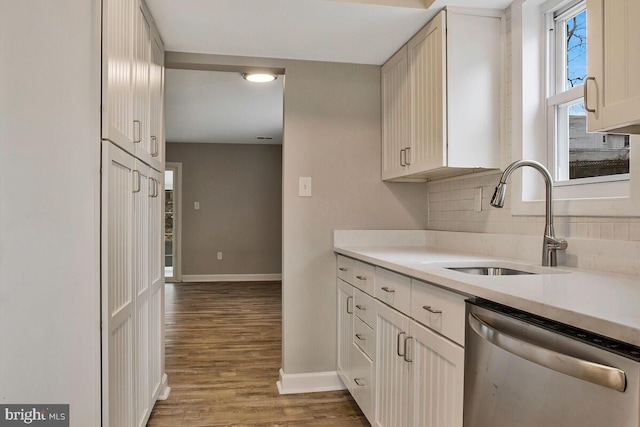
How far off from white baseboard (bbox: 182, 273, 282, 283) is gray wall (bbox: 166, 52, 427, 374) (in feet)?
15.9

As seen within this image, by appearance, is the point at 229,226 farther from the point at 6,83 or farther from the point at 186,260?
the point at 6,83

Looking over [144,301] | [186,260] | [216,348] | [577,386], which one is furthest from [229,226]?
[577,386]

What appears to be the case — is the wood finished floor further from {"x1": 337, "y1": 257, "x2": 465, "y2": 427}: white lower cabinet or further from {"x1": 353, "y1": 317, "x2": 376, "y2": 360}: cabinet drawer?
{"x1": 353, "y1": 317, "x2": 376, "y2": 360}: cabinet drawer

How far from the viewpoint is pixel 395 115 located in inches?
107

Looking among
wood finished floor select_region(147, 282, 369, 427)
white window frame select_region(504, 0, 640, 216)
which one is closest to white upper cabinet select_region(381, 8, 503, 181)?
white window frame select_region(504, 0, 640, 216)

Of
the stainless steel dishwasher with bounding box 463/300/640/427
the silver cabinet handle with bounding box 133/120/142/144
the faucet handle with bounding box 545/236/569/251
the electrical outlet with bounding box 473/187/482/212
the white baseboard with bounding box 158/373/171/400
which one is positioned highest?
the silver cabinet handle with bounding box 133/120/142/144

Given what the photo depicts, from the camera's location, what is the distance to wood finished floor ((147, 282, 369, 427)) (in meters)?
Answer: 2.43

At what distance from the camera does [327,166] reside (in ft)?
9.45

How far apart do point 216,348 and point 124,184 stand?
2.32m

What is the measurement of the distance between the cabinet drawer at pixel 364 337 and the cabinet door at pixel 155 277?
3.47 feet

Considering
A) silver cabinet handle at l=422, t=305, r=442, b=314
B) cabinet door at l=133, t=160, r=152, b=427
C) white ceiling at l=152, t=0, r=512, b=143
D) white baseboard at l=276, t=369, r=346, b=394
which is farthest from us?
white baseboard at l=276, t=369, r=346, b=394

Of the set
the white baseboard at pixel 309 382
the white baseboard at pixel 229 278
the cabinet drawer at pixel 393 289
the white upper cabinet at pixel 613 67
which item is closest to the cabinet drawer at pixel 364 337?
the cabinet drawer at pixel 393 289

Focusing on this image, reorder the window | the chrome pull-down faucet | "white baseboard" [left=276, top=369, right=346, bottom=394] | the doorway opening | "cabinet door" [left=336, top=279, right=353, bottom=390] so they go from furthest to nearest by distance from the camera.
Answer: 1. the doorway opening
2. "white baseboard" [left=276, top=369, right=346, bottom=394]
3. "cabinet door" [left=336, top=279, right=353, bottom=390]
4. the window
5. the chrome pull-down faucet

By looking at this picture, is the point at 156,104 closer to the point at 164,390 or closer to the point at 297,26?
the point at 297,26
